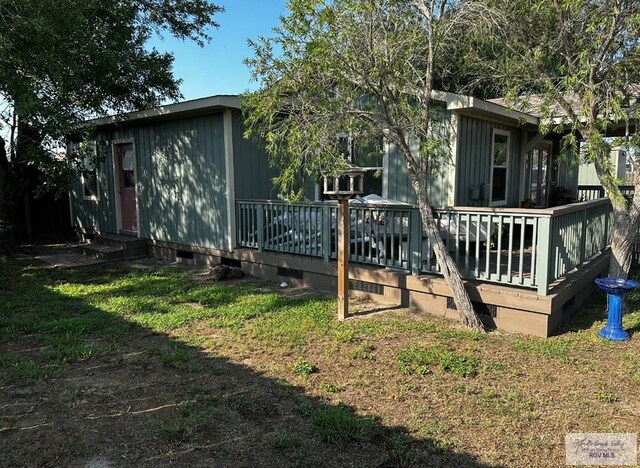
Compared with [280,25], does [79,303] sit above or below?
below

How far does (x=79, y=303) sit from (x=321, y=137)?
153 inches

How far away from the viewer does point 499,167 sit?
28.6 feet

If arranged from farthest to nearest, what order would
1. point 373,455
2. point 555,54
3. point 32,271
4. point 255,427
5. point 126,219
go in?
point 126,219, point 32,271, point 555,54, point 255,427, point 373,455

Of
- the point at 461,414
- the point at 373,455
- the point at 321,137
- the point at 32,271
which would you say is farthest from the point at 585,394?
the point at 32,271

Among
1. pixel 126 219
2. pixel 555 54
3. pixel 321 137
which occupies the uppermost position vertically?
pixel 555 54

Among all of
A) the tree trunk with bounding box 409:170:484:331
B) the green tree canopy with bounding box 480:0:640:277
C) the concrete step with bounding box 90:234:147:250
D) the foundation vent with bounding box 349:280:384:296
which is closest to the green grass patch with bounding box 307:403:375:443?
the tree trunk with bounding box 409:170:484:331

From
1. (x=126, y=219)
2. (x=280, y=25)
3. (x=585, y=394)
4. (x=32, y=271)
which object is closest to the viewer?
(x=585, y=394)

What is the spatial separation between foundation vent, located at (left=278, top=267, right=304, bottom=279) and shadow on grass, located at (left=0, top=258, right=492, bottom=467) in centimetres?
205

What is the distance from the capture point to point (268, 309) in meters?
5.54

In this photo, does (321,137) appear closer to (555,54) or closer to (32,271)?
(555,54)

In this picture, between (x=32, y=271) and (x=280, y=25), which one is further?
(x=32, y=271)

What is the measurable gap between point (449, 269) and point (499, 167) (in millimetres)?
4631

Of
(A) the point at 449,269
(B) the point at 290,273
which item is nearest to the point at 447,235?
(A) the point at 449,269

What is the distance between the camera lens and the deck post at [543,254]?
452 centimetres
